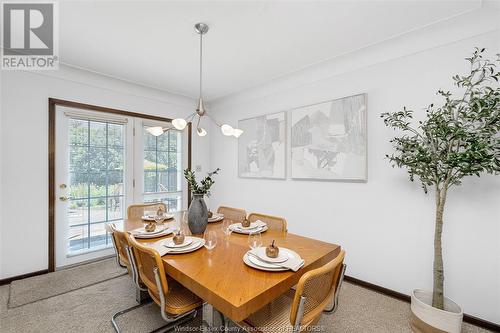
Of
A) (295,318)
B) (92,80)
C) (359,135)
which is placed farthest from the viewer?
(92,80)

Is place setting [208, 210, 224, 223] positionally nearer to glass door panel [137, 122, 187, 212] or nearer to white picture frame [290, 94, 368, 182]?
white picture frame [290, 94, 368, 182]

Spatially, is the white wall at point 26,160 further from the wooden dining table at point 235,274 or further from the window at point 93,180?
the wooden dining table at point 235,274

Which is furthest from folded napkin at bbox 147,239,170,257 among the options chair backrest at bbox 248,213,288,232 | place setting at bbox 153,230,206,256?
chair backrest at bbox 248,213,288,232

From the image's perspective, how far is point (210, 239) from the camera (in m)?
1.75

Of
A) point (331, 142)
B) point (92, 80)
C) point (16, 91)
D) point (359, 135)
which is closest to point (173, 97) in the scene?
point (92, 80)

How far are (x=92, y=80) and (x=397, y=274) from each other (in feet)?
14.2

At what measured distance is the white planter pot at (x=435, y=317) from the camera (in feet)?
5.46

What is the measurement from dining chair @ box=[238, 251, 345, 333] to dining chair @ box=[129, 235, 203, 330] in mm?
417

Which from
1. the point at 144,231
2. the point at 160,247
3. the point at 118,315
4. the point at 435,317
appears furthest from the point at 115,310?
the point at 435,317

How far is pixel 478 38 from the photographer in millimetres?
1887

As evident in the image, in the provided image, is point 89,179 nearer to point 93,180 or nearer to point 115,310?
point 93,180

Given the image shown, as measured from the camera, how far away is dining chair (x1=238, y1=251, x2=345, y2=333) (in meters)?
1.05

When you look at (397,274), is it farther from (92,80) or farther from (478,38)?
(92,80)

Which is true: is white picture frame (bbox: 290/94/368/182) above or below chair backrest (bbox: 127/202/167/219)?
above
